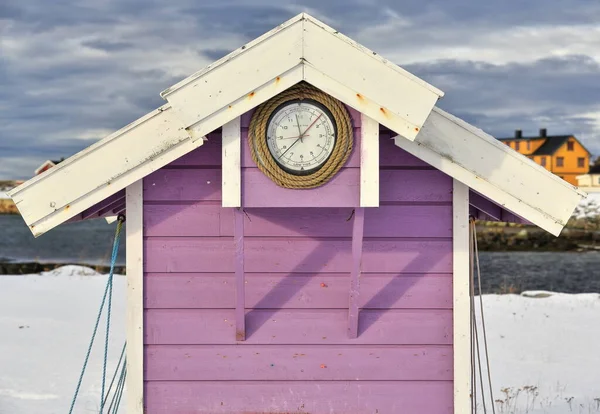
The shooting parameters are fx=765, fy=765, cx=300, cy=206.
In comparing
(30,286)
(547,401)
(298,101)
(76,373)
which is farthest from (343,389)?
(30,286)

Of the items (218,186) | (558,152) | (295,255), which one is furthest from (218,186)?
(558,152)

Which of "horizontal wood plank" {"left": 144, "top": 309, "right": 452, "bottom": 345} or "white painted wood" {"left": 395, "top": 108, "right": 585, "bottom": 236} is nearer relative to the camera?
"white painted wood" {"left": 395, "top": 108, "right": 585, "bottom": 236}

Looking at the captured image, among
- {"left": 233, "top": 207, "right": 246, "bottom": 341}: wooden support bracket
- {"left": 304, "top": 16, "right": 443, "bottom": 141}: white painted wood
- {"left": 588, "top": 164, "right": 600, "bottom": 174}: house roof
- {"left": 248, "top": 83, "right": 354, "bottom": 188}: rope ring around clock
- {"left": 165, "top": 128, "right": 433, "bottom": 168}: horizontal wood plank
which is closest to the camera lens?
{"left": 304, "top": 16, "right": 443, "bottom": 141}: white painted wood

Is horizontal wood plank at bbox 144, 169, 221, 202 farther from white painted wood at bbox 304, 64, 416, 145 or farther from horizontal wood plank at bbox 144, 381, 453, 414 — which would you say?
horizontal wood plank at bbox 144, 381, 453, 414

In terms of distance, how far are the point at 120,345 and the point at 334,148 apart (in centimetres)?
815

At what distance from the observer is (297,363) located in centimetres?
530

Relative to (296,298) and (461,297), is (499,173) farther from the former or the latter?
(296,298)

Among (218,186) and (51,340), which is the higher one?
(218,186)

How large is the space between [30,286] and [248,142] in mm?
13338

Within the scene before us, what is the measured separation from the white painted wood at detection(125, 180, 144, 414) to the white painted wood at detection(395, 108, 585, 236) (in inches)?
73.9

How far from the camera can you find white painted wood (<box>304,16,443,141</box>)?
4.43 m

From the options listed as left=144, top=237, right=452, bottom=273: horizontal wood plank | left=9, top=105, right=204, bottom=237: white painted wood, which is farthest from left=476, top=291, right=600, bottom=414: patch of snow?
left=9, top=105, right=204, bottom=237: white painted wood

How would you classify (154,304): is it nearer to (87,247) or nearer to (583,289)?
(583,289)

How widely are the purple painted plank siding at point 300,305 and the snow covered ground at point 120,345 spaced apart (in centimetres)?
367
